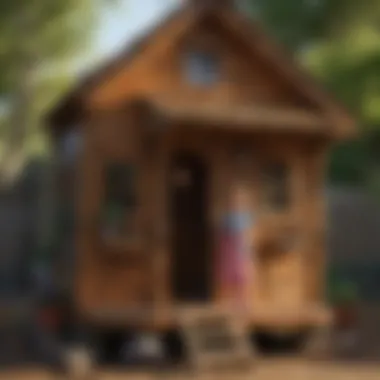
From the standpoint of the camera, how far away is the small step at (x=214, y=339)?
14.0 metres

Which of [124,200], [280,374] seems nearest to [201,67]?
[124,200]

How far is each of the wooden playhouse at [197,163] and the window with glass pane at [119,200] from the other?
2cm

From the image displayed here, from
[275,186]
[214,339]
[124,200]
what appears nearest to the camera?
[214,339]

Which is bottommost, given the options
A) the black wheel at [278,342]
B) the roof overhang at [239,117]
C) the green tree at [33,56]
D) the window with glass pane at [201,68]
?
the black wheel at [278,342]

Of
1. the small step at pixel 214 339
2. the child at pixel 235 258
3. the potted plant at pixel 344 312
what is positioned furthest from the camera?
the potted plant at pixel 344 312

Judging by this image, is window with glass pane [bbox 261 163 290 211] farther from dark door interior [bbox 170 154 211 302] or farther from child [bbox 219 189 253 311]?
dark door interior [bbox 170 154 211 302]

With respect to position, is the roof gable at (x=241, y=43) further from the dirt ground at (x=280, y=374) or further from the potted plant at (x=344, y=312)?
the dirt ground at (x=280, y=374)

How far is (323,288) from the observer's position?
15914 millimetres

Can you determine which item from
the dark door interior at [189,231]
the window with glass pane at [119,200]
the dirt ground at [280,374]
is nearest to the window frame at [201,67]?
the dark door interior at [189,231]

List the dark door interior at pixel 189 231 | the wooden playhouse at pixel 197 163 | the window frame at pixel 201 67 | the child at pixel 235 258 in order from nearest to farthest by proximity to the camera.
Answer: the wooden playhouse at pixel 197 163 < the child at pixel 235 258 < the window frame at pixel 201 67 < the dark door interior at pixel 189 231

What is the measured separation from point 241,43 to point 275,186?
2109 mm

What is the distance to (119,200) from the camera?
602 inches

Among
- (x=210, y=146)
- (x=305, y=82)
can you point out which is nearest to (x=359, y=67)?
(x=305, y=82)

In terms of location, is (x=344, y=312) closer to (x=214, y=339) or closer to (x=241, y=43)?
(x=214, y=339)
